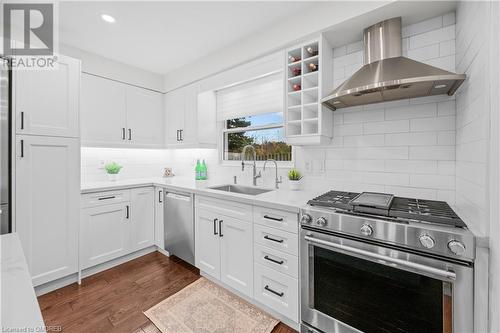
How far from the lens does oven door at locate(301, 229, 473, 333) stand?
110 cm

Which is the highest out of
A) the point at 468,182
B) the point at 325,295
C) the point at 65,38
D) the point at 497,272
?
the point at 65,38

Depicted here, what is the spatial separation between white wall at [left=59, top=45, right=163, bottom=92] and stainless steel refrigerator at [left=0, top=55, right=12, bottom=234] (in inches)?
35.4

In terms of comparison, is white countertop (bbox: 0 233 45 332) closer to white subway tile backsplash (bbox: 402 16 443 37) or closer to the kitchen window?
the kitchen window

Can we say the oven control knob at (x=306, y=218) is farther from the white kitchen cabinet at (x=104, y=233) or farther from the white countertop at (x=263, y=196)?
the white kitchen cabinet at (x=104, y=233)

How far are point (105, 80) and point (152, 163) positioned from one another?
54.2 inches

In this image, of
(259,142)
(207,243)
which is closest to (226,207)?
(207,243)

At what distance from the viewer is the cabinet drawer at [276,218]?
166 centimetres

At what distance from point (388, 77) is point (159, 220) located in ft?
9.40

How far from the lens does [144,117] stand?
3.34 metres

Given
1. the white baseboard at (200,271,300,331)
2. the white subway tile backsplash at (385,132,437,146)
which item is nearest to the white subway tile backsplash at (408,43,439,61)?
the white subway tile backsplash at (385,132,437,146)

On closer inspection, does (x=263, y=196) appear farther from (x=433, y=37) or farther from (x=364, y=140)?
(x=433, y=37)

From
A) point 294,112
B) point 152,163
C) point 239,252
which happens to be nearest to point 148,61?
point 152,163

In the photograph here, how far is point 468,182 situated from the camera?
1313mm

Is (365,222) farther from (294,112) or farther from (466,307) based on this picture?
(294,112)
